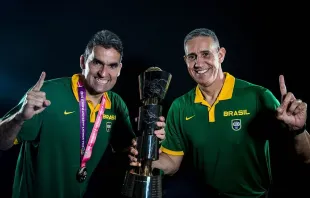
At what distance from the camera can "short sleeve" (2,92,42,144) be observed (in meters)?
1.68

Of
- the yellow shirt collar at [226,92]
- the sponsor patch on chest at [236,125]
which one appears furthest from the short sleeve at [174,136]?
the sponsor patch on chest at [236,125]

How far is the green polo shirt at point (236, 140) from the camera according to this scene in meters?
1.84

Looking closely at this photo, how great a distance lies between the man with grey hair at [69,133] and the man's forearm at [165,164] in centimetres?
43

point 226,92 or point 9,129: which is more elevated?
point 226,92

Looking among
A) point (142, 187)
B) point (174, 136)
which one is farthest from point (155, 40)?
point (142, 187)

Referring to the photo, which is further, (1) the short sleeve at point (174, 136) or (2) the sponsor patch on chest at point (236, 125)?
(1) the short sleeve at point (174, 136)

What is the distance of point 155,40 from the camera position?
2.53 metres

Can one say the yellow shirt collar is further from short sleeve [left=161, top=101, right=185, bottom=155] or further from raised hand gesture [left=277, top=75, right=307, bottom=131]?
raised hand gesture [left=277, top=75, right=307, bottom=131]

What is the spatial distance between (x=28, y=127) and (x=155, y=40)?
137cm

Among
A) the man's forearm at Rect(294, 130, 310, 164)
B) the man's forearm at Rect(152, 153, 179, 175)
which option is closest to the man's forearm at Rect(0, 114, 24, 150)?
the man's forearm at Rect(152, 153, 179, 175)

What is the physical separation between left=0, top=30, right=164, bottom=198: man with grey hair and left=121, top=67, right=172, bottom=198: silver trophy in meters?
0.52

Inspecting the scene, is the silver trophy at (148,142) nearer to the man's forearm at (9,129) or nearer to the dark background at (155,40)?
the man's forearm at (9,129)

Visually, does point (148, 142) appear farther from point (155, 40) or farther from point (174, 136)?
point (155, 40)

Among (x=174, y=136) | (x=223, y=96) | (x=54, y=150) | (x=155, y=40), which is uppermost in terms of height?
(x=155, y=40)
